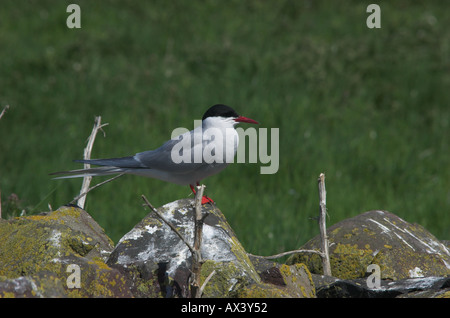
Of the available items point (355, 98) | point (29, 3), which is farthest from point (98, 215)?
point (29, 3)

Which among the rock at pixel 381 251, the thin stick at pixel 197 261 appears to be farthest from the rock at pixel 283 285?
the rock at pixel 381 251

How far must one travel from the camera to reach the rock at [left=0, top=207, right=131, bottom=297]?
3129 mm

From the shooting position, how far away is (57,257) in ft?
12.0

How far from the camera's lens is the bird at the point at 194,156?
406 centimetres

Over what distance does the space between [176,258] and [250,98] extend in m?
6.10

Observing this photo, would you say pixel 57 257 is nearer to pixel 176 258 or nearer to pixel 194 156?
pixel 176 258

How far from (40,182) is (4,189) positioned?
40 cm

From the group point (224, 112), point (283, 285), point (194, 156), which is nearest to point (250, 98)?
point (224, 112)

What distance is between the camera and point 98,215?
6.57 metres

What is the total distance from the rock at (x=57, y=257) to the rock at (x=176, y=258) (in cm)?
17
